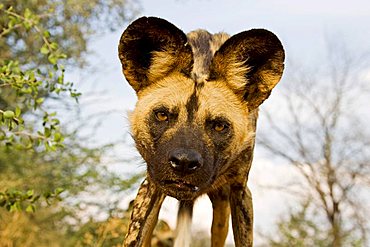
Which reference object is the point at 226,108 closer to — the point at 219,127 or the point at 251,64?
the point at 219,127

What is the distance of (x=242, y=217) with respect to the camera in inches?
149

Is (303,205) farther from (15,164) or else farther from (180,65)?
(180,65)

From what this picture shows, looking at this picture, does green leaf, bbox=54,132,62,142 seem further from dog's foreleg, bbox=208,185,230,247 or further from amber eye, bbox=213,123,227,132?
dog's foreleg, bbox=208,185,230,247

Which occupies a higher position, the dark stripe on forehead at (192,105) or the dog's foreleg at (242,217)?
the dark stripe on forehead at (192,105)

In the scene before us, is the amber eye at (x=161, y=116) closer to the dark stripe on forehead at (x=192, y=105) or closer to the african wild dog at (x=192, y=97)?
the african wild dog at (x=192, y=97)

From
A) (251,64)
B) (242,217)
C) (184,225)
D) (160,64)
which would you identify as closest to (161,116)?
(160,64)

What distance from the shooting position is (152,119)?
326cm

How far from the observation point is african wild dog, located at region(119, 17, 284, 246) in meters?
3.08

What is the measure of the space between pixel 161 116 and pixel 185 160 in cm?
41

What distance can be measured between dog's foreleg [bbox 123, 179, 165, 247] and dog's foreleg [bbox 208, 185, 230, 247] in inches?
29.4

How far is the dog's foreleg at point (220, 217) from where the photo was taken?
4.43 metres

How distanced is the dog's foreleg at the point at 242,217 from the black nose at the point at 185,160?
0.89m

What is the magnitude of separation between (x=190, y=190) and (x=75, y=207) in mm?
5549

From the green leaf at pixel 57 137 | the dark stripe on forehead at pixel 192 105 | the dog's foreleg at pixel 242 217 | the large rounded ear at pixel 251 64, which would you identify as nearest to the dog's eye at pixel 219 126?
the dark stripe on forehead at pixel 192 105
